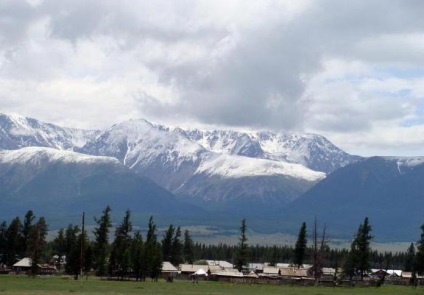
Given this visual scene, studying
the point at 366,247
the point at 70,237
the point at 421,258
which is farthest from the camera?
the point at 70,237

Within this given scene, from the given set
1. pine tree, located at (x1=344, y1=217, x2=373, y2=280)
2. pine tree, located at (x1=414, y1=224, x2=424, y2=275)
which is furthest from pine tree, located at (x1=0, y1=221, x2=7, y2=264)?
pine tree, located at (x1=414, y1=224, x2=424, y2=275)

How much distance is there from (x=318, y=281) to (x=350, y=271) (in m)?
19.9

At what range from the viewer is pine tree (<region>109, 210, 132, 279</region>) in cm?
15650

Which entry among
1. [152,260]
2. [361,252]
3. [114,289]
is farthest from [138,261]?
[361,252]

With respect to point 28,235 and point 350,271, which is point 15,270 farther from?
point 350,271

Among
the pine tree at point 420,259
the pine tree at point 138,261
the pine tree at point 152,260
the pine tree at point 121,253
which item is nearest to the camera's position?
the pine tree at point 420,259

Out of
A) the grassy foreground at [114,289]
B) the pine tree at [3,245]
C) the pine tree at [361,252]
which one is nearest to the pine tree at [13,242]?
the pine tree at [3,245]

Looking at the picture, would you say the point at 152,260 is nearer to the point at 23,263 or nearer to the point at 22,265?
the point at 22,265

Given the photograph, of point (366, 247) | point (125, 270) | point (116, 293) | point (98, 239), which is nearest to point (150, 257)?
point (125, 270)

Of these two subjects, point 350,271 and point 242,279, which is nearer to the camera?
point 242,279

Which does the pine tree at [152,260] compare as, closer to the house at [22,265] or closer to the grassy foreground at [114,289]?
the grassy foreground at [114,289]

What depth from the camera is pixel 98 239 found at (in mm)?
168750

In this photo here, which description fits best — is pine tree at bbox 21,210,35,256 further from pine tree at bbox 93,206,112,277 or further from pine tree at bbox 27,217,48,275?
pine tree at bbox 93,206,112,277

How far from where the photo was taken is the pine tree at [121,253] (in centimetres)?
15650
